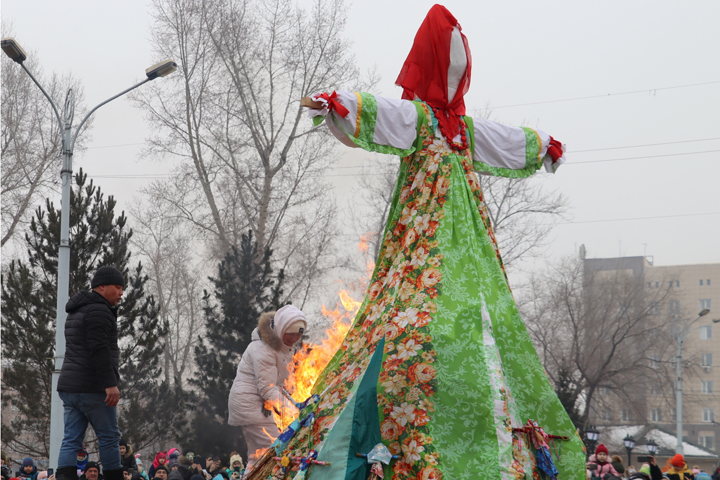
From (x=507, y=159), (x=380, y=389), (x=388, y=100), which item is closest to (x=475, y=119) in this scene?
(x=507, y=159)

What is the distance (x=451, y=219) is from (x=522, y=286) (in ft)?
73.1

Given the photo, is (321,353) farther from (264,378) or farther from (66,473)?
(66,473)

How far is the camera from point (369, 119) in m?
4.46

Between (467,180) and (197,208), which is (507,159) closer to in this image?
(467,180)

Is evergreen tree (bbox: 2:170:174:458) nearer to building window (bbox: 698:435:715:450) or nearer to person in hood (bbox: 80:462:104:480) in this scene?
person in hood (bbox: 80:462:104:480)

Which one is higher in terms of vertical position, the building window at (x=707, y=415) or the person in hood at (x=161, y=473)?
the person in hood at (x=161, y=473)

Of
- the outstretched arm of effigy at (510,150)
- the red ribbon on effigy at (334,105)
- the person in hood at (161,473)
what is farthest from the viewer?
the person in hood at (161,473)

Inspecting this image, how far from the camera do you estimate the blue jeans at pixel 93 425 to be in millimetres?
4574

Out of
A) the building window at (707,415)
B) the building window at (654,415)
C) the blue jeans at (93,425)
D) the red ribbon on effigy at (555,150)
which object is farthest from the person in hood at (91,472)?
A: the building window at (707,415)

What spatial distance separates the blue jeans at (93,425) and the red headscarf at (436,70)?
2.95m

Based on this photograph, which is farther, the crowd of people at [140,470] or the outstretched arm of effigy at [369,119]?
the crowd of people at [140,470]

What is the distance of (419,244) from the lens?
4.34 meters

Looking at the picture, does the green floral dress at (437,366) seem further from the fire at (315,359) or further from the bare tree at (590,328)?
the bare tree at (590,328)

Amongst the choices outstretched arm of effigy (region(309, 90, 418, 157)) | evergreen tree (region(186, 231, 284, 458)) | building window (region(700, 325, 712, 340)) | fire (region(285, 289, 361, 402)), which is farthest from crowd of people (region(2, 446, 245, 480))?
building window (region(700, 325, 712, 340))
